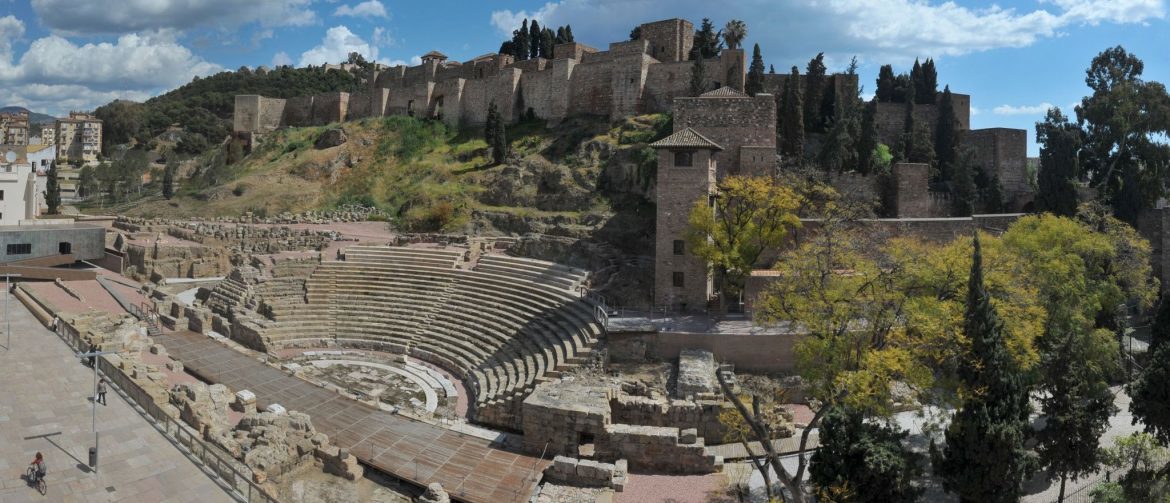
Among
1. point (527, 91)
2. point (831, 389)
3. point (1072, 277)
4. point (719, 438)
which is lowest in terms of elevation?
point (719, 438)

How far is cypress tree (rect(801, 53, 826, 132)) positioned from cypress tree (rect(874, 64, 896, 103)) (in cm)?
562

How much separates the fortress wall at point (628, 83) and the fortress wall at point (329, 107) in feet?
97.6

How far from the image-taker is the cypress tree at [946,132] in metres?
38.3

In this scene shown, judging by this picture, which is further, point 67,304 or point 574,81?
point 574,81

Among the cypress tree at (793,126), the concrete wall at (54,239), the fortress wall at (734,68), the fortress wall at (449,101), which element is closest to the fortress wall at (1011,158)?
the cypress tree at (793,126)

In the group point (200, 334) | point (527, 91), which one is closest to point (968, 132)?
point (527, 91)

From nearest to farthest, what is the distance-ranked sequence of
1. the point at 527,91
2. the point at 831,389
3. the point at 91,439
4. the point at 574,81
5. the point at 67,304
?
the point at 91,439 → the point at 831,389 → the point at 67,304 → the point at 574,81 → the point at 527,91

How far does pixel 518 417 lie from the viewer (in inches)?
763

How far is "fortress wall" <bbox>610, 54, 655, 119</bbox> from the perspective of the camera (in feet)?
140

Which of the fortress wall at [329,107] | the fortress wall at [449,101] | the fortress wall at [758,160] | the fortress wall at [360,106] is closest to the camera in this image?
the fortress wall at [758,160]

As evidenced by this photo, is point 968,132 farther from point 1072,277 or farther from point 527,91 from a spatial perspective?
point 527,91

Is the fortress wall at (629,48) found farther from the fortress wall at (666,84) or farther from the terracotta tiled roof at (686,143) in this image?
the terracotta tiled roof at (686,143)

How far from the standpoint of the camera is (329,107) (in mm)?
63438

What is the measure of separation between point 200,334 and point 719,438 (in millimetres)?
20297
